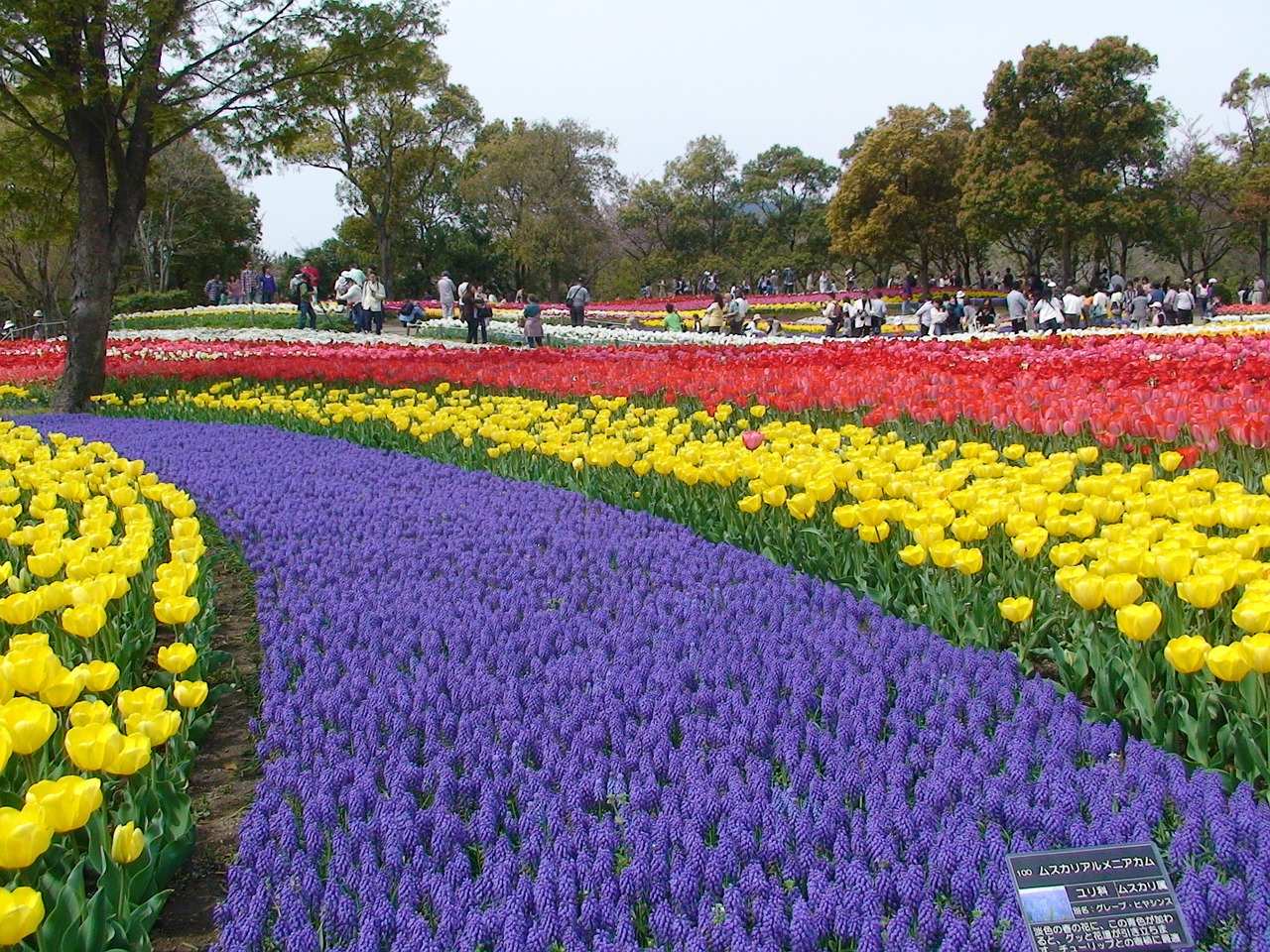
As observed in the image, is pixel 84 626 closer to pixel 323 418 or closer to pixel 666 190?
pixel 323 418

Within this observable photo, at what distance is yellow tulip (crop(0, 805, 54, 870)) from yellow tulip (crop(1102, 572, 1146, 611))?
258 cm

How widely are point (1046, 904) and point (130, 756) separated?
1912 mm

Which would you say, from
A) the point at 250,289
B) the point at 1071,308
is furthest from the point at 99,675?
the point at 250,289

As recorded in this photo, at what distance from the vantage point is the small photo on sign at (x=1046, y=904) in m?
1.96

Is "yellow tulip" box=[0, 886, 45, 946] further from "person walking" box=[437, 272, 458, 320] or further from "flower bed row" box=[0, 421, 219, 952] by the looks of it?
"person walking" box=[437, 272, 458, 320]

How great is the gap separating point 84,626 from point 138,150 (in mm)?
10561

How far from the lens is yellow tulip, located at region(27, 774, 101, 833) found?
6.93ft

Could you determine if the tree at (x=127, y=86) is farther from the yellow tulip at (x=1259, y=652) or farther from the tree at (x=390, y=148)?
the tree at (x=390, y=148)

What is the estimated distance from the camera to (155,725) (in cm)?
249

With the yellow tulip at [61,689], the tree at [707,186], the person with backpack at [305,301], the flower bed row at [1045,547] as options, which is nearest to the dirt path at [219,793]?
the yellow tulip at [61,689]

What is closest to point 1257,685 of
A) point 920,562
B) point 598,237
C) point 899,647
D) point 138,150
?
point 899,647

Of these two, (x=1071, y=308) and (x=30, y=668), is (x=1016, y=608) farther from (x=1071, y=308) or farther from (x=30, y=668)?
(x=1071, y=308)

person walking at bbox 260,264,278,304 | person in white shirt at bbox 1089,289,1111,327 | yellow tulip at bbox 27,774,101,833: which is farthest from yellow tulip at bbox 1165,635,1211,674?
person walking at bbox 260,264,278,304

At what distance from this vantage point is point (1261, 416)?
500cm
